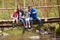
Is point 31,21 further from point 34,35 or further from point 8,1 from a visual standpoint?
point 8,1

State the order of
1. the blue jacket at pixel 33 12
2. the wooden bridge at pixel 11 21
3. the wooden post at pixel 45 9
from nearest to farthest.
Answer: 1. the blue jacket at pixel 33 12
2. the wooden bridge at pixel 11 21
3. the wooden post at pixel 45 9

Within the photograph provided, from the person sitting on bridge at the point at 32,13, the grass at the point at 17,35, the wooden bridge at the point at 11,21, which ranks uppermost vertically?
the person sitting on bridge at the point at 32,13

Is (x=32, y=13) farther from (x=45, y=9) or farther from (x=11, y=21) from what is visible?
(x=45, y=9)

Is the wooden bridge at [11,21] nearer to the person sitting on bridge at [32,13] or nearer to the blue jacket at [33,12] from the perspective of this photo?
the person sitting on bridge at [32,13]

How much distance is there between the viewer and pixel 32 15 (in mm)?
16453

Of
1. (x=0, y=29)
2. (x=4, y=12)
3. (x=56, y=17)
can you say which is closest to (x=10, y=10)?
(x=4, y=12)

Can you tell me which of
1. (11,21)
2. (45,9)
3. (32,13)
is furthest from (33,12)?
(45,9)

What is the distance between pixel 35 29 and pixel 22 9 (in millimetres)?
1507

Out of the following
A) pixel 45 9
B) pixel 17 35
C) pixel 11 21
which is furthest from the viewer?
pixel 45 9

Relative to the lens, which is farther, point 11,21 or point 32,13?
point 11,21

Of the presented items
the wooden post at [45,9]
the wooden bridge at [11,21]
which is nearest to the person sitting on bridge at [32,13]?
the wooden bridge at [11,21]

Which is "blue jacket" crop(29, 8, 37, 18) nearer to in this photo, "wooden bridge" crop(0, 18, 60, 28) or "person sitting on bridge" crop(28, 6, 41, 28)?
"person sitting on bridge" crop(28, 6, 41, 28)

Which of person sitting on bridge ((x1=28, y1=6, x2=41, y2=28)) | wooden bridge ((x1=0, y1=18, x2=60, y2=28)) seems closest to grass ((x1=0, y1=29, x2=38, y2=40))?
wooden bridge ((x1=0, y1=18, x2=60, y2=28))

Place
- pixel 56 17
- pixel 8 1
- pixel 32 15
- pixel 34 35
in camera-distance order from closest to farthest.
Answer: pixel 34 35 < pixel 32 15 < pixel 56 17 < pixel 8 1
